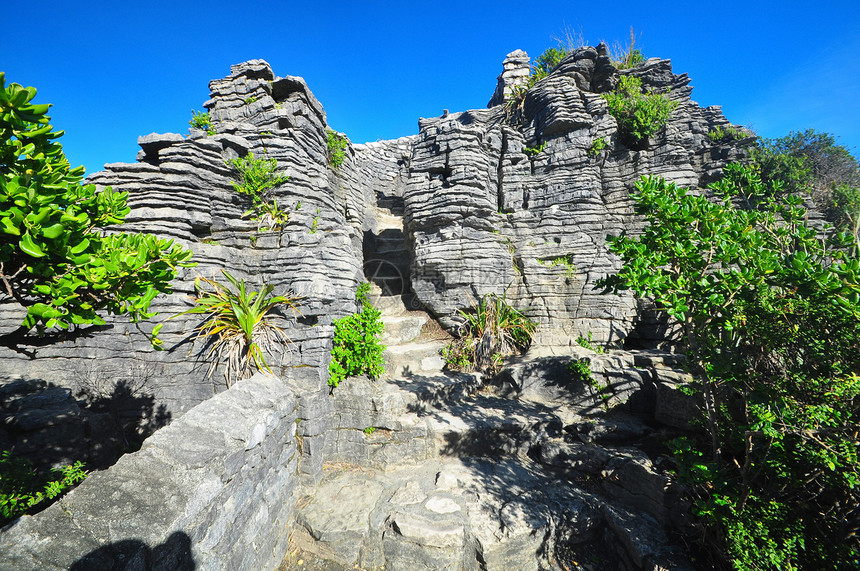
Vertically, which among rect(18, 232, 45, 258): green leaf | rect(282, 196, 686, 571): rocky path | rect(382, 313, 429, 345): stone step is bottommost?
rect(282, 196, 686, 571): rocky path

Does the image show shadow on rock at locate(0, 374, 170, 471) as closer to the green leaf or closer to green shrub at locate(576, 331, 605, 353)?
the green leaf

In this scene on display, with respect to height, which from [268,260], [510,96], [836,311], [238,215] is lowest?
[836,311]

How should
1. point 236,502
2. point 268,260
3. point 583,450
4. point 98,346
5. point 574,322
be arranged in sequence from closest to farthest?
point 236,502 < point 98,346 < point 583,450 < point 268,260 < point 574,322

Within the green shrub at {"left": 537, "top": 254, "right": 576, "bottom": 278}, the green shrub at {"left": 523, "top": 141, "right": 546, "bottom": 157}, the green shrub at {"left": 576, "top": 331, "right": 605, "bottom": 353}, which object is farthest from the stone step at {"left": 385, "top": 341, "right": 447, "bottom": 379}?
the green shrub at {"left": 523, "top": 141, "right": 546, "bottom": 157}

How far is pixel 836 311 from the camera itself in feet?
8.74

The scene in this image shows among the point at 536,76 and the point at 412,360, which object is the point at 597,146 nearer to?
the point at 536,76

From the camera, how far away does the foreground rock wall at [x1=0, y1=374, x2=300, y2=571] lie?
1.85 meters

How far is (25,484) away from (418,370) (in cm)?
582

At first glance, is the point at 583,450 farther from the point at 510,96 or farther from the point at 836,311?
the point at 510,96

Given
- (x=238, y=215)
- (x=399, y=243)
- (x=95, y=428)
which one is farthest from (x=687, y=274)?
(x=399, y=243)

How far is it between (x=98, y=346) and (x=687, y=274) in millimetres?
8351

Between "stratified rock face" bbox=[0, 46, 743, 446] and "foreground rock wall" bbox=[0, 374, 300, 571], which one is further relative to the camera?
"stratified rock face" bbox=[0, 46, 743, 446]

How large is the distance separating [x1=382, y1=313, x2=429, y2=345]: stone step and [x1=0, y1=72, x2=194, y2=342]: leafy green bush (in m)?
6.27

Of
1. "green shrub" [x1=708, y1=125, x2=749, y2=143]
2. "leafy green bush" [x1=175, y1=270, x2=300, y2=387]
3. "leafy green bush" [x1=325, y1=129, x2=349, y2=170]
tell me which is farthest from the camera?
"green shrub" [x1=708, y1=125, x2=749, y2=143]
